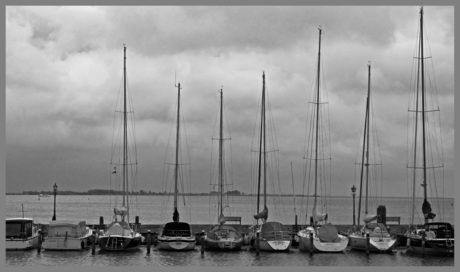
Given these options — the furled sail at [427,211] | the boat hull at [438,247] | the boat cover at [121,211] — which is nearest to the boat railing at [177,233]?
the boat cover at [121,211]

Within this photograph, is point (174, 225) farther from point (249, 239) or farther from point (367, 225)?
point (367, 225)

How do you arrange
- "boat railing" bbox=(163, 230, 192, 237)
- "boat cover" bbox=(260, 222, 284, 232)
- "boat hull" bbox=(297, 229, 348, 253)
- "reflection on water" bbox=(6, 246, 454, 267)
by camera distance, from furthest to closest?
"boat railing" bbox=(163, 230, 192, 237), "boat cover" bbox=(260, 222, 284, 232), "boat hull" bbox=(297, 229, 348, 253), "reflection on water" bbox=(6, 246, 454, 267)

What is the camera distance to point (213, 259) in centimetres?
4775

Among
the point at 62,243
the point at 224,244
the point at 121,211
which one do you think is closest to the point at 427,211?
the point at 224,244

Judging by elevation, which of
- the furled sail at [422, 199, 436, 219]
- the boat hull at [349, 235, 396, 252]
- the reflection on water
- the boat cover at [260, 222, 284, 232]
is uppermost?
the furled sail at [422, 199, 436, 219]

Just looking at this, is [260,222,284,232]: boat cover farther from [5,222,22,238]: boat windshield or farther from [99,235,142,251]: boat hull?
[5,222,22,238]: boat windshield

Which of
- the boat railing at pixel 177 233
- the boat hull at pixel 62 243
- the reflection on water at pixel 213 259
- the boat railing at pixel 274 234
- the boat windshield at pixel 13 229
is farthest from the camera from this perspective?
the boat railing at pixel 177 233

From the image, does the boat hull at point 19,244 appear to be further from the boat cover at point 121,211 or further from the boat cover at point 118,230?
the boat cover at point 121,211

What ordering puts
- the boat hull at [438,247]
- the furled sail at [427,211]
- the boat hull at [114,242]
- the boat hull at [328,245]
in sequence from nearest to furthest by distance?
the boat hull at [438,247]
the boat hull at [328,245]
the boat hull at [114,242]
the furled sail at [427,211]

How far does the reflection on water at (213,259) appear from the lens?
Result: 151 ft

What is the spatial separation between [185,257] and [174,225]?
4502 mm

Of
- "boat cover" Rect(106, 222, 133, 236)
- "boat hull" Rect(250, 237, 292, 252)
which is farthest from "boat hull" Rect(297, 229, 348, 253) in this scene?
"boat cover" Rect(106, 222, 133, 236)

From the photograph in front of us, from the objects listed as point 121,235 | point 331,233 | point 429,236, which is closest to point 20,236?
point 121,235

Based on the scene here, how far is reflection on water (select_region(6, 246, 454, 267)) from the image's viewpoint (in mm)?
45875
